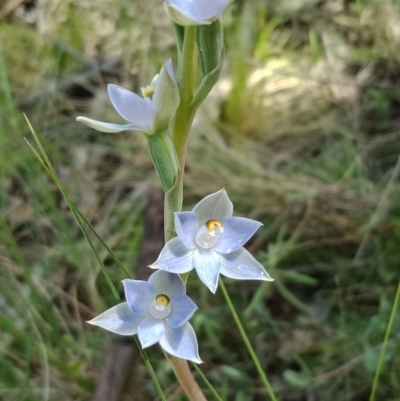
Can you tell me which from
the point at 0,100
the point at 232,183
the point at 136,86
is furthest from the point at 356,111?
the point at 0,100

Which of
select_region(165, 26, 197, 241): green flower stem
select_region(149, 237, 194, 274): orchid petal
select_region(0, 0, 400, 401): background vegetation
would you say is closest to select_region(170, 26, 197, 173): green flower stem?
select_region(165, 26, 197, 241): green flower stem

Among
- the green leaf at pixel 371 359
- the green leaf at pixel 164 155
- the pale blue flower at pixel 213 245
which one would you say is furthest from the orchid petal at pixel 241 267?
the green leaf at pixel 371 359

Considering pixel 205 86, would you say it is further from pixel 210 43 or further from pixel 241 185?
pixel 241 185

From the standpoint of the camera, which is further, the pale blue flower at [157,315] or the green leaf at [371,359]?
the green leaf at [371,359]

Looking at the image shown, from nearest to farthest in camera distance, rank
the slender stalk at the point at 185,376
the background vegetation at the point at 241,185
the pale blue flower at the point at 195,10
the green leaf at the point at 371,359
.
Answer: the pale blue flower at the point at 195,10
the slender stalk at the point at 185,376
the green leaf at the point at 371,359
the background vegetation at the point at 241,185

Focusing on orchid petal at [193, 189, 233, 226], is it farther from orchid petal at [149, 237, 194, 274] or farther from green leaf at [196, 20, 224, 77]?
green leaf at [196, 20, 224, 77]

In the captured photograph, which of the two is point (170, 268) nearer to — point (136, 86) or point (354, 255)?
point (354, 255)

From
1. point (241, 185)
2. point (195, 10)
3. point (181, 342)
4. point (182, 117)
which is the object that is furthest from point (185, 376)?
point (241, 185)

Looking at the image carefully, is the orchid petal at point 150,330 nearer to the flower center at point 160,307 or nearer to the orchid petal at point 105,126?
the flower center at point 160,307
